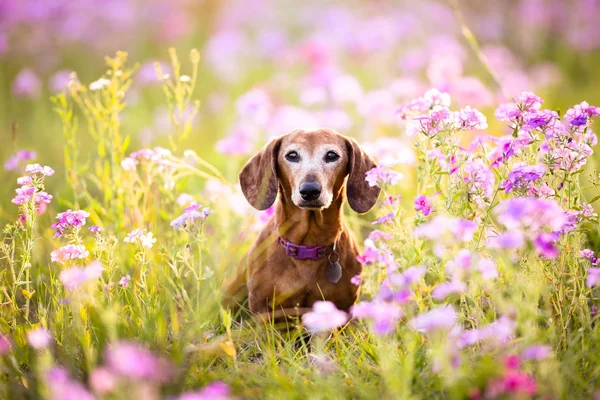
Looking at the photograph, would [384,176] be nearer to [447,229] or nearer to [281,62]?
[447,229]

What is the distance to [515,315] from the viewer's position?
213 cm

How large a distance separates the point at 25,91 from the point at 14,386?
15.8 feet

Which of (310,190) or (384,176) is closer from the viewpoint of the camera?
(384,176)

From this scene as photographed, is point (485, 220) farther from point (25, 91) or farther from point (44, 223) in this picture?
point (25, 91)

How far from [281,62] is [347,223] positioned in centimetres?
525

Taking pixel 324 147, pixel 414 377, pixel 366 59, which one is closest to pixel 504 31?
pixel 366 59

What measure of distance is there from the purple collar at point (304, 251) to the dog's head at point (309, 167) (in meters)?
0.27

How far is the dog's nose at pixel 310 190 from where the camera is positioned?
328 cm

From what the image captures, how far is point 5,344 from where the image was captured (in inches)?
96.4

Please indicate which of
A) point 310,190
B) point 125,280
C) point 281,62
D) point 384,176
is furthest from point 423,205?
point 281,62

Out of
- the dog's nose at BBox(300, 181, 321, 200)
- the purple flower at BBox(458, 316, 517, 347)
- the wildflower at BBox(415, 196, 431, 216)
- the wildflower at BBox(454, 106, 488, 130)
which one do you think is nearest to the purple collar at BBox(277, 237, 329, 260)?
the dog's nose at BBox(300, 181, 321, 200)

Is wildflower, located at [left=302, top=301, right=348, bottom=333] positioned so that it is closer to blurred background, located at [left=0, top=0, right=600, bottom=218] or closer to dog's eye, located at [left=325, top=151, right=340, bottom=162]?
dog's eye, located at [left=325, top=151, right=340, bottom=162]

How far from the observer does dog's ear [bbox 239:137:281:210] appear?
11.6 ft

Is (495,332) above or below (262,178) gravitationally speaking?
below
